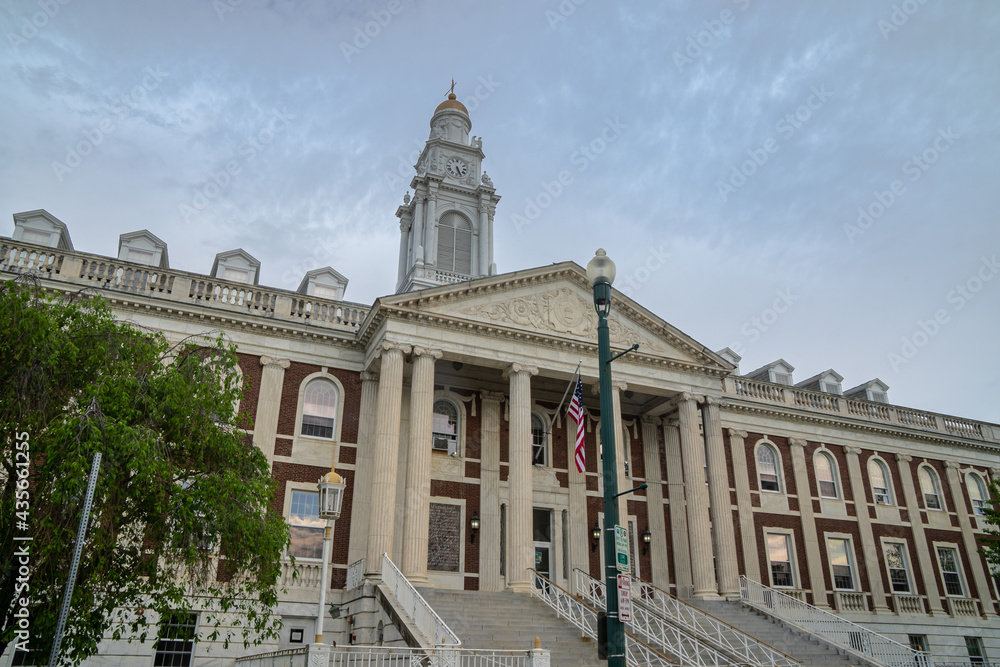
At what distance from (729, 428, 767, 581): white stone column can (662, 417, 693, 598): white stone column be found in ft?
10.4

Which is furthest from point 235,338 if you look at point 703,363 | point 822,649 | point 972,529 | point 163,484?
point 972,529

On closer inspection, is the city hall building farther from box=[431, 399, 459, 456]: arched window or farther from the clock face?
the clock face

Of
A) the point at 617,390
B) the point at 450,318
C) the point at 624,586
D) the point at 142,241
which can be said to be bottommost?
the point at 624,586

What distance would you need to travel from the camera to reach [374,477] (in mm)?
23031

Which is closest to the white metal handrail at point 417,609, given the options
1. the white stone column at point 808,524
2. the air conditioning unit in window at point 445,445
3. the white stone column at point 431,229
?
the air conditioning unit in window at point 445,445

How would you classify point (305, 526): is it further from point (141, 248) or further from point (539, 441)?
point (141, 248)

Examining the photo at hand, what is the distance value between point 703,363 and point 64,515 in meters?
22.9

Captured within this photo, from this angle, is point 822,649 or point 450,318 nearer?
point 822,649

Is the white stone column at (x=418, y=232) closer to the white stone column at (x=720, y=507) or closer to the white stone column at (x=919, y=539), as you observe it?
the white stone column at (x=720, y=507)

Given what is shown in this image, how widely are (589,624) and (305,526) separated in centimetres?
977

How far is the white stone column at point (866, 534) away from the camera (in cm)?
3331

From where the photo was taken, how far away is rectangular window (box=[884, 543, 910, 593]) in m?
34.5

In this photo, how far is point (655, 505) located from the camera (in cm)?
3062

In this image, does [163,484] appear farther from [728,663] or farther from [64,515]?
[728,663]
